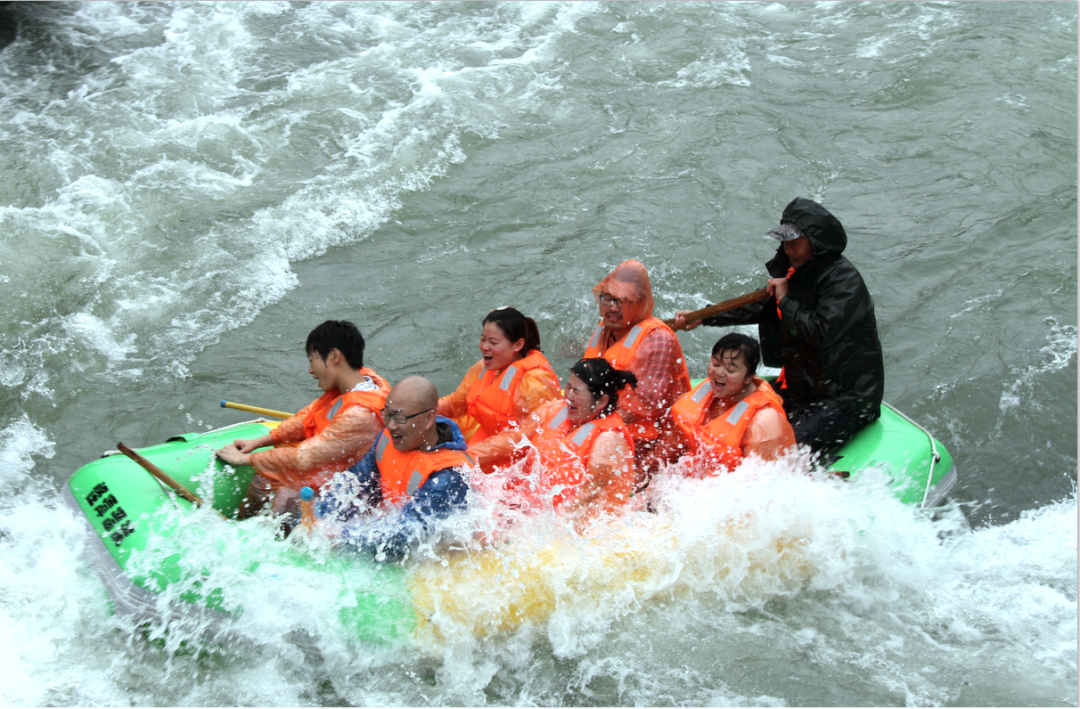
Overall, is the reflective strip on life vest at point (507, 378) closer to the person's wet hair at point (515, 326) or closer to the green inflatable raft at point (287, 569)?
the person's wet hair at point (515, 326)

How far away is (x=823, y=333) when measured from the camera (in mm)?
4738

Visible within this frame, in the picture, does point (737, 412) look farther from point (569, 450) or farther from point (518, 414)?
point (518, 414)

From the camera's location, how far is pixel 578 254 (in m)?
8.12

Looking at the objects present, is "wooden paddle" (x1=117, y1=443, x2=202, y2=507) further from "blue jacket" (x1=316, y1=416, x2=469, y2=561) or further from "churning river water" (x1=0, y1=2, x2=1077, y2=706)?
"blue jacket" (x1=316, y1=416, x2=469, y2=561)

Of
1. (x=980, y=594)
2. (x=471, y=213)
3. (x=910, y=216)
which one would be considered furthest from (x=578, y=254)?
(x=980, y=594)

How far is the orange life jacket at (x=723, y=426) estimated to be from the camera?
4.39m

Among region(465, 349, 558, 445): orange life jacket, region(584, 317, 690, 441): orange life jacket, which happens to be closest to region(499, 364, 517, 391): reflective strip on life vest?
region(465, 349, 558, 445): orange life jacket

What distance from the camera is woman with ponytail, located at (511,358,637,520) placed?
409cm

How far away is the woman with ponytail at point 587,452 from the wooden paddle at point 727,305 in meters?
1.27

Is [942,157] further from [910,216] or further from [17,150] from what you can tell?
[17,150]

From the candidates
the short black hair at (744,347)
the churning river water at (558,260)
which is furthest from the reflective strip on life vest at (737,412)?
the churning river water at (558,260)

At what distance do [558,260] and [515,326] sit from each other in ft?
11.3

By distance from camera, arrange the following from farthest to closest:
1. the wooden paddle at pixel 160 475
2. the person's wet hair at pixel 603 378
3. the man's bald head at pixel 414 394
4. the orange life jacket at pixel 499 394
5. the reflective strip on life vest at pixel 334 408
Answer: the orange life jacket at pixel 499 394
the reflective strip on life vest at pixel 334 408
the wooden paddle at pixel 160 475
the person's wet hair at pixel 603 378
the man's bald head at pixel 414 394

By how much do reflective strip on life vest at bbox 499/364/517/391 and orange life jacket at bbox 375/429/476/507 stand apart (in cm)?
62
